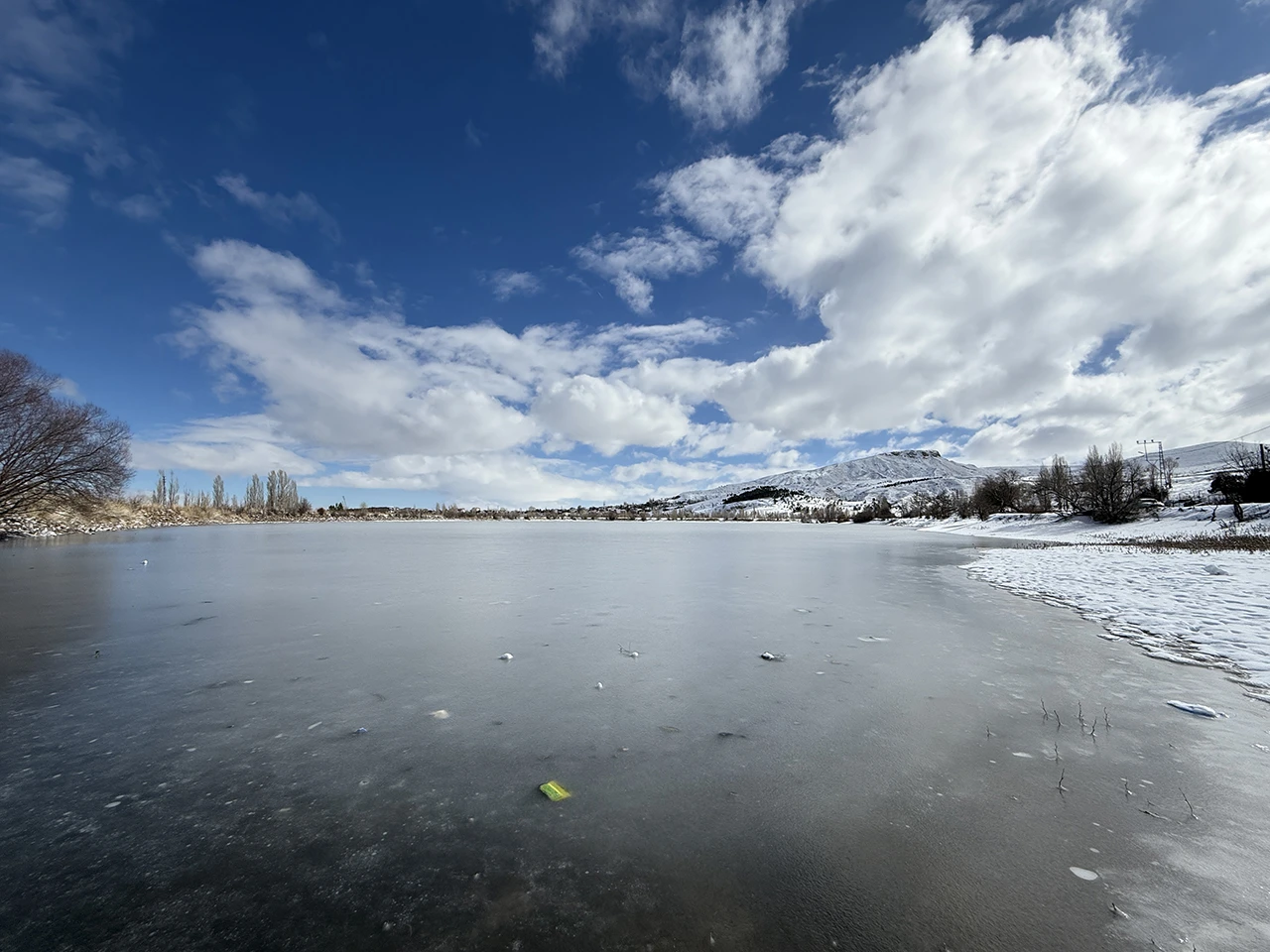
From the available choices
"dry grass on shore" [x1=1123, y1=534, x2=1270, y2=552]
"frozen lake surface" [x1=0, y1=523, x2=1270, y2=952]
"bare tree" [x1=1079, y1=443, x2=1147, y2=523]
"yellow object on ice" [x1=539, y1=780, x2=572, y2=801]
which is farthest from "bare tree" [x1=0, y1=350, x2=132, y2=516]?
"bare tree" [x1=1079, y1=443, x2=1147, y2=523]

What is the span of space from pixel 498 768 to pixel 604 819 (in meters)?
1.03

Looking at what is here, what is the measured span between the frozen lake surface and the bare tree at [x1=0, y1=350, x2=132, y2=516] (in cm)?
3323

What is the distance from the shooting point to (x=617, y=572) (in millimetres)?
16609

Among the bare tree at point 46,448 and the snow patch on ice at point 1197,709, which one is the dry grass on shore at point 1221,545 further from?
the bare tree at point 46,448

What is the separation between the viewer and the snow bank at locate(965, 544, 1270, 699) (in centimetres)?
707

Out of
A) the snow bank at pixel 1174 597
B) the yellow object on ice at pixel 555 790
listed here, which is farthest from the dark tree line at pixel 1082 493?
the yellow object on ice at pixel 555 790

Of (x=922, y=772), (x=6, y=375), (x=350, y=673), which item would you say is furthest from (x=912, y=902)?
(x=6, y=375)

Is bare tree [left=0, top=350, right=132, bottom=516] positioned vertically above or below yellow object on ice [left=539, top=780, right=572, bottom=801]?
above

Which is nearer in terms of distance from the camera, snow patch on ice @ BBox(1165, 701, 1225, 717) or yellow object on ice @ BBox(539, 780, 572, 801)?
yellow object on ice @ BBox(539, 780, 572, 801)

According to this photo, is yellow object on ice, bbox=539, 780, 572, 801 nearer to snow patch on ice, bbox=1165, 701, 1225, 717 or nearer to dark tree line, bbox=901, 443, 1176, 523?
snow patch on ice, bbox=1165, 701, 1225, 717

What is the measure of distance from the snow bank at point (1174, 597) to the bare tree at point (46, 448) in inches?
1821

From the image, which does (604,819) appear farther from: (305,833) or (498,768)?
(305,833)

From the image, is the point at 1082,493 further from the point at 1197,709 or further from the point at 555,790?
the point at 555,790

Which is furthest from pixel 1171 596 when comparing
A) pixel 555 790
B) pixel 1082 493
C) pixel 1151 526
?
pixel 1082 493
